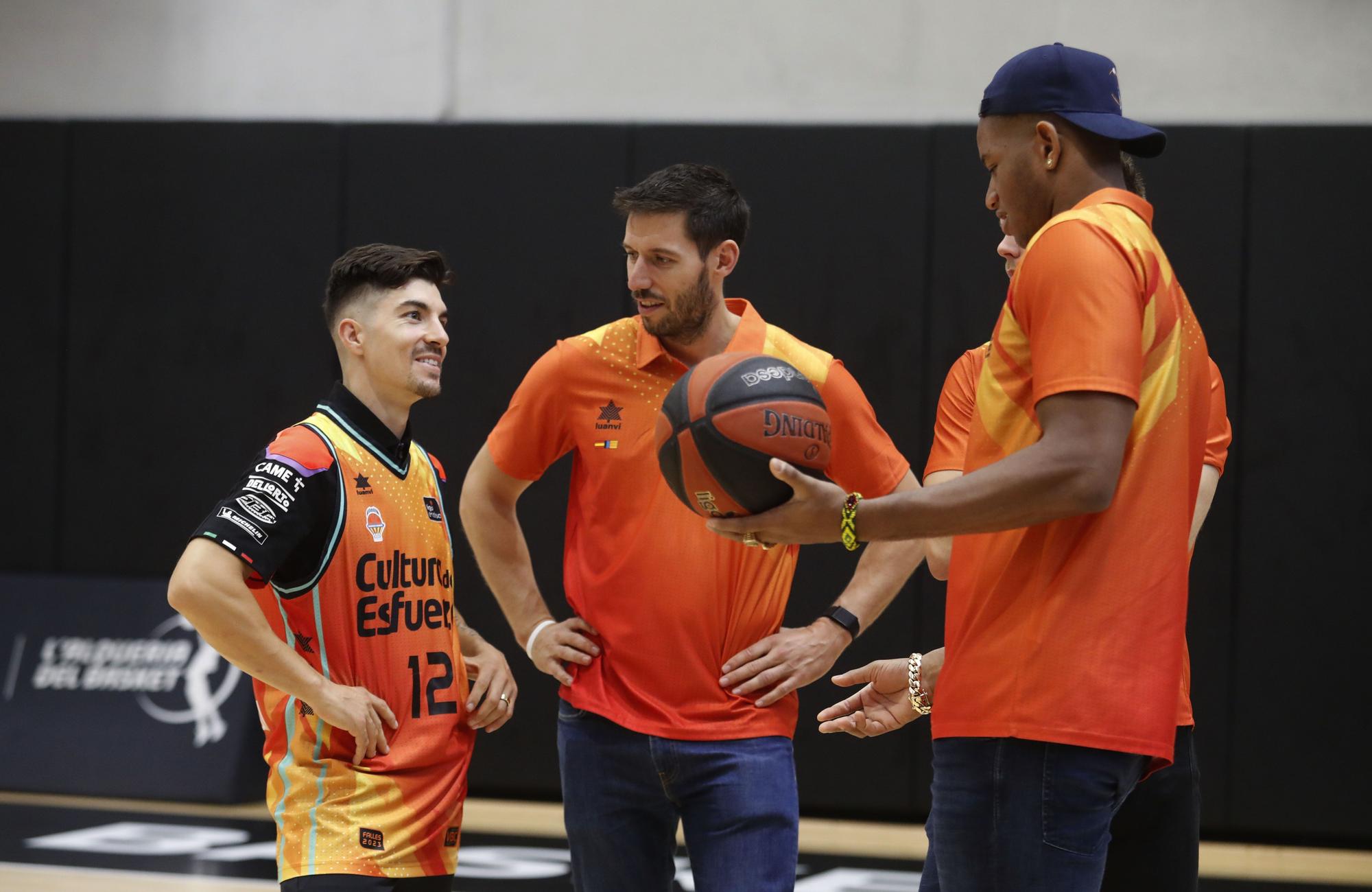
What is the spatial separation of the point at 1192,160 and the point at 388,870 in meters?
4.90

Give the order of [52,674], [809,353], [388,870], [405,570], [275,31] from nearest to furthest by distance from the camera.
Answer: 1. [388,870]
2. [405,570]
3. [809,353]
4. [52,674]
5. [275,31]

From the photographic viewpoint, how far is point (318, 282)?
6.81 m

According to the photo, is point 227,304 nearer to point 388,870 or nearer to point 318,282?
point 318,282

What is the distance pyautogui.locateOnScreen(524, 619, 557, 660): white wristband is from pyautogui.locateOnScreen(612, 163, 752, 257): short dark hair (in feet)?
2.61

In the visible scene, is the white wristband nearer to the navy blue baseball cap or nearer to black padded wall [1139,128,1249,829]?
the navy blue baseball cap

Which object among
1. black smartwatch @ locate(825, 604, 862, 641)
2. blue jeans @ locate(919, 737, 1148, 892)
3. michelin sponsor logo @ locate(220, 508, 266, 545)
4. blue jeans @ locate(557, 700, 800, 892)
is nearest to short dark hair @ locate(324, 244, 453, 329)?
michelin sponsor logo @ locate(220, 508, 266, 545)

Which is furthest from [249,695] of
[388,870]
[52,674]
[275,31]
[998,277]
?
[388,870]

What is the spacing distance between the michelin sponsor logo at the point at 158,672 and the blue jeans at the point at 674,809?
13.2 ft

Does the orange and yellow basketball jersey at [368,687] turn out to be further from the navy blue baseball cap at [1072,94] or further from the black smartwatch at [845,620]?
the navy blue baseball cap at [1072,94]

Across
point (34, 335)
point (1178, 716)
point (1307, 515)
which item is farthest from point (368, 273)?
point (34, 335)

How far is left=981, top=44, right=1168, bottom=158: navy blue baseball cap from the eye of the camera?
1.85 m

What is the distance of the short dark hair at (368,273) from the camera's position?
116 inches

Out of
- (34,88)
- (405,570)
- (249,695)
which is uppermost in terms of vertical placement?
(34,88)

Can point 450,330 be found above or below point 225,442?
above
